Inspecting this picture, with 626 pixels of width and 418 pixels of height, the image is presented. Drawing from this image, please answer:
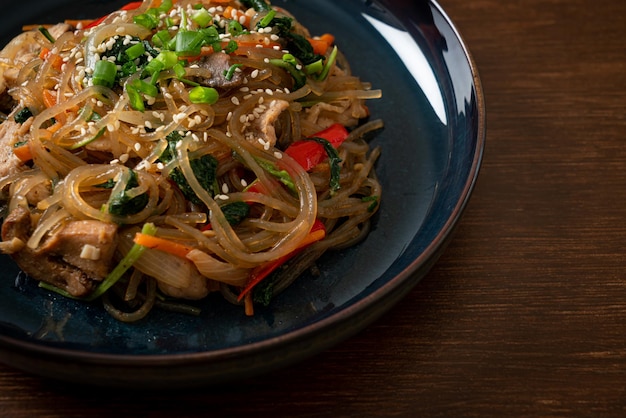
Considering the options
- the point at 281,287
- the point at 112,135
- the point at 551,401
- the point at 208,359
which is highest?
the point at 112,135

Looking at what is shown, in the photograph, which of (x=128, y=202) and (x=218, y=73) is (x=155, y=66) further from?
(x=128, y=202)

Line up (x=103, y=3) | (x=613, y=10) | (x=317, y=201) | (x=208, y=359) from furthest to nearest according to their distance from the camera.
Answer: (x=613, y=10), (x=103, y=3), (x=317, y=201), (x=208, y=359)

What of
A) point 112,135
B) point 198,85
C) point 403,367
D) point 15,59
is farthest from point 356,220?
point 15,59

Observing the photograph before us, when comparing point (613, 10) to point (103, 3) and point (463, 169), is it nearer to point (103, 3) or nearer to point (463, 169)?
point (463, 169)

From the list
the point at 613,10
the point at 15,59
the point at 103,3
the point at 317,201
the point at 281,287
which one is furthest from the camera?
the point at 613,10

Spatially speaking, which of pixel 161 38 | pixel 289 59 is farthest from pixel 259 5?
pixel 161 38

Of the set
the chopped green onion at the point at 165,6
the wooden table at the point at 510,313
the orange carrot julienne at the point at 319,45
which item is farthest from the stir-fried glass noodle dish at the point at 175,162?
the wooden table at the point at 510,313
